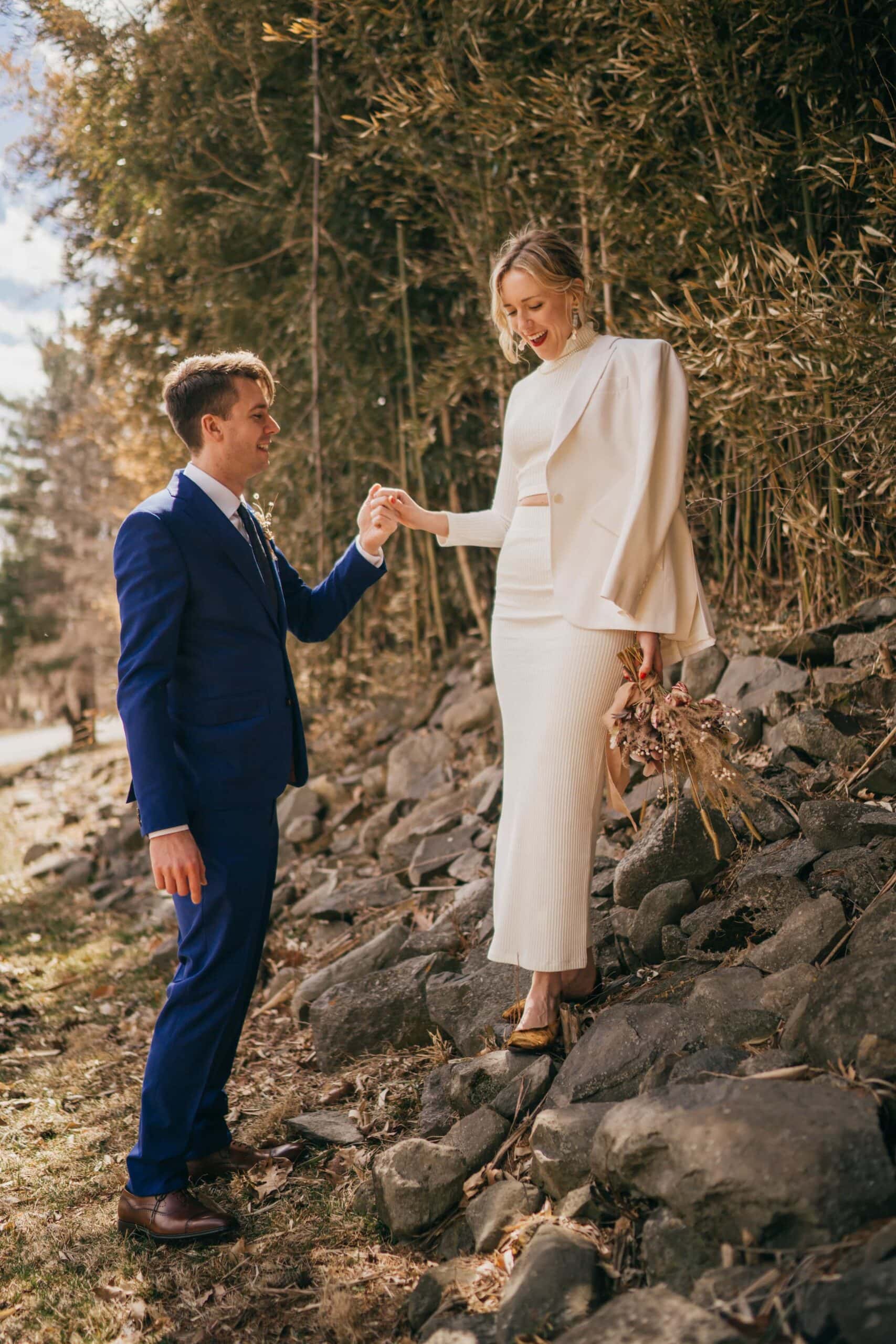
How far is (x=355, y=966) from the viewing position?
3250 millimetres

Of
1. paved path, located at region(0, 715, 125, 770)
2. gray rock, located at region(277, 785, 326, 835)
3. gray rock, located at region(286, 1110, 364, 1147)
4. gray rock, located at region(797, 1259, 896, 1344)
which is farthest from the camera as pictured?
paved path, located at region(0, 715, 125, 770)

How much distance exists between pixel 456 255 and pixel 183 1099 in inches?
142

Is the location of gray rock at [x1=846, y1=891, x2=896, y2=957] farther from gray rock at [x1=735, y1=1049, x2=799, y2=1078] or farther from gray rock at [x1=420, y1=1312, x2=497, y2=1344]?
gray rock at [x1=420, y1=1312, x2=497, y2=1344]

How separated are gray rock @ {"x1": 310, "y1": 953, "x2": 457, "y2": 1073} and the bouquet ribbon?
0.90 meters

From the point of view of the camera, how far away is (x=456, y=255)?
14.9 feet

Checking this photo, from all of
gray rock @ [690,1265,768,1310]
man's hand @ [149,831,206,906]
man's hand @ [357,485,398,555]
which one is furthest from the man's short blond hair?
gray rock @ [690,1265,768,1310]

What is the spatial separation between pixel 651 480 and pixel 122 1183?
2.01 meters

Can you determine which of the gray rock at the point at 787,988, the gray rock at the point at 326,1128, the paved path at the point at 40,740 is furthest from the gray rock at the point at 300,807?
the paved path at the point at 40,740

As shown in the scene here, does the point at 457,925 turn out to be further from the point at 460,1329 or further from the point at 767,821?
the point at 460,1329

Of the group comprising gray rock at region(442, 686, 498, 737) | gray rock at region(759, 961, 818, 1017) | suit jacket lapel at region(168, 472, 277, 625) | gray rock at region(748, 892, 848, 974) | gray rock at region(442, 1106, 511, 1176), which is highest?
suit jacket lapel at region(168, 472, 277, 625)

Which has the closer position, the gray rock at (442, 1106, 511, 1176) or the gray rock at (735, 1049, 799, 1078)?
the gray rock at (735, 1049, 799, 1078)

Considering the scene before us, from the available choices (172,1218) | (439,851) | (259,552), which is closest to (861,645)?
(439,851)

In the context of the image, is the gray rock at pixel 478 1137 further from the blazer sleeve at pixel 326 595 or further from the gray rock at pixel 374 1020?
the blazer sleeve at pixel 326 595

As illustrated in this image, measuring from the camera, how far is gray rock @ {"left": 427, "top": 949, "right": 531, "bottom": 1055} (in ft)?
8.39
